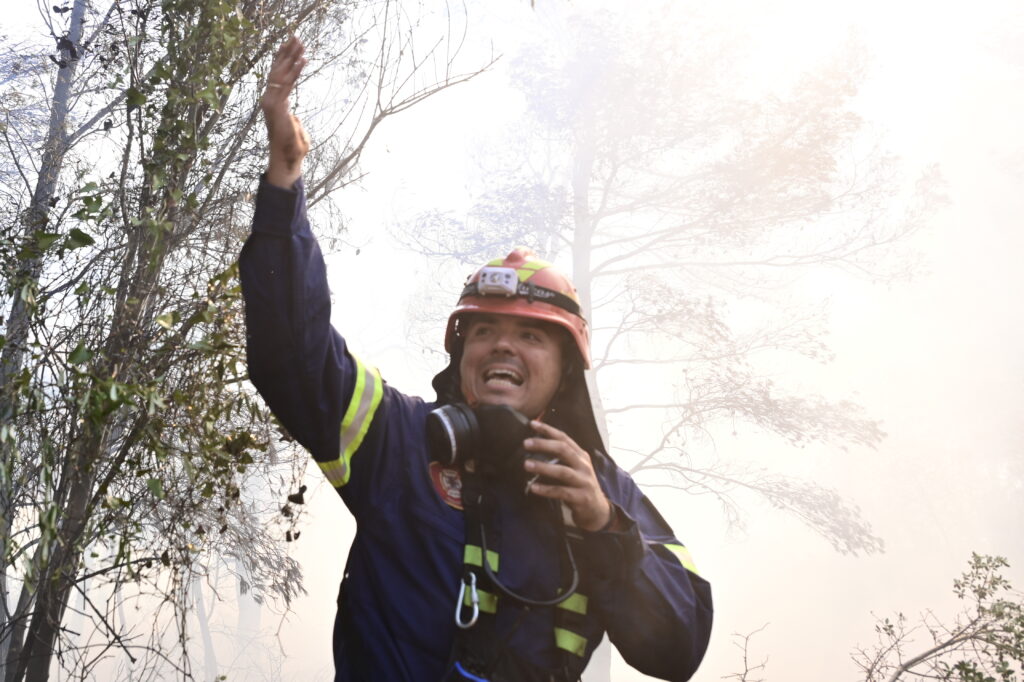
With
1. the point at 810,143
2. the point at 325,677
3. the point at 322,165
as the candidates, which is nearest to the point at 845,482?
the point at 325,677

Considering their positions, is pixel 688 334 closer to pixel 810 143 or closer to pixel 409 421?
pixel 810 143

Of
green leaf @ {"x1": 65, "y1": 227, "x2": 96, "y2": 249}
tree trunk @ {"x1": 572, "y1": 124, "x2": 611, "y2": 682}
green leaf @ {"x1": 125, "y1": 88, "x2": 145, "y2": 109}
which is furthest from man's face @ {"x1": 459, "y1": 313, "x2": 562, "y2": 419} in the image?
tree trunk @ {"x1": 572, "y1": 124, "x2": 611, "y2": 682}

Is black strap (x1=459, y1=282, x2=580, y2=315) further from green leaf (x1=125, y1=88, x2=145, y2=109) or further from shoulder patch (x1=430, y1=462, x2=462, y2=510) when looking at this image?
green leaf (x1=125, y1=88, x2=145, y2=109)

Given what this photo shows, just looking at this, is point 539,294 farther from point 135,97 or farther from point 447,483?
point 135,97

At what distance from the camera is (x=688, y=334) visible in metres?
16.8

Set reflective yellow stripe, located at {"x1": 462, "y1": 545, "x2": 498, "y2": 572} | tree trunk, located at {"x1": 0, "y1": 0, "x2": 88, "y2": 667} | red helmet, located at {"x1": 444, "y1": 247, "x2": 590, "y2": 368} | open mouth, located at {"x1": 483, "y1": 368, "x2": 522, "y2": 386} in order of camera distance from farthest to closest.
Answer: tree trunk, located at {"x1": 0, "y1": 0, "x2": 88, "y2": 667} → red helmet, located at {"x1": 444, "y1": 247, "x2": 590, "y2": 368} → open mouth, located at {"x1": 483, "y1": 368, "x2": 522, "y2": 386} → reflective yellow stripe, located at {"x1": 462, "y1": 545, "x2": 498, "y2": 572}

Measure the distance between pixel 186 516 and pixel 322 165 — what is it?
400 cm

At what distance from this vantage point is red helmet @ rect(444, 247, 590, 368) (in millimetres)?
2668

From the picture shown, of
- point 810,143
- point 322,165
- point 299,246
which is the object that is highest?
point 810,143

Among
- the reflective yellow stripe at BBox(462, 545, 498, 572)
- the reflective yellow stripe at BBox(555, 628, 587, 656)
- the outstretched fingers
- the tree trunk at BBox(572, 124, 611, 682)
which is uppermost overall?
the tree trunk at BBox(572, 124, 611, 682)

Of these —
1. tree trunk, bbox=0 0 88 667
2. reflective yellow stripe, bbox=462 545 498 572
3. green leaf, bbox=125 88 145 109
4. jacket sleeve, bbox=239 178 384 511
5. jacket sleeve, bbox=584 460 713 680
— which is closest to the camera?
jacket sleeve, bbox=239 178 384 511

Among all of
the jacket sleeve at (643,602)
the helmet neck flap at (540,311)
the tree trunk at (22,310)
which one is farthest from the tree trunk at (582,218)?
the jacket sleeve at (643,602)

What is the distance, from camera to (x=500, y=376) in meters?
2.58

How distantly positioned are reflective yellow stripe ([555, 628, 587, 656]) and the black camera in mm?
402
